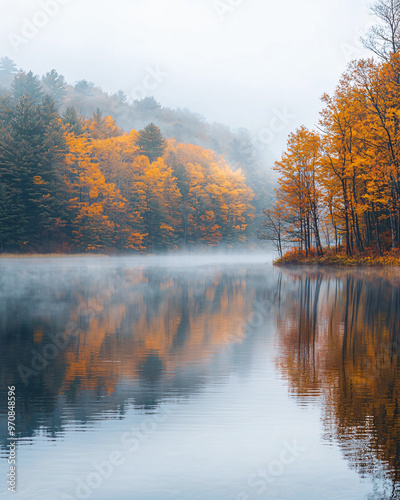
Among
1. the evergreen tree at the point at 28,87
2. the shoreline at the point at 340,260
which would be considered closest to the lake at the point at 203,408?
the shoreline at the point at 340,260

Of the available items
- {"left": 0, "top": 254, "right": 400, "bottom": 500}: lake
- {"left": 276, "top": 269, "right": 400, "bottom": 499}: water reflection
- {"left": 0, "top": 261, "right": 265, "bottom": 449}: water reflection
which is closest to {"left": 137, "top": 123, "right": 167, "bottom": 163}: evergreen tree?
{"left": 0, "top": 261, "right": 265, "bottom": 449}: water reflection

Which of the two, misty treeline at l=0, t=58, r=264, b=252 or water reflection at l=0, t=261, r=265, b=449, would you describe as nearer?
water reflection at l=0, t=261, r=265, b=449

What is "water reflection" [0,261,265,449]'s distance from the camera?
22.4 ft

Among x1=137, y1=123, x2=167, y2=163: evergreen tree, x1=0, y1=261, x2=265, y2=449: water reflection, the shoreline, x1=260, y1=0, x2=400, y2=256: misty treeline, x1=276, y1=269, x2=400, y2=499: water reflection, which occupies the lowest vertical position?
x1=276, y1=269, x2=400, y2=499: water reflection

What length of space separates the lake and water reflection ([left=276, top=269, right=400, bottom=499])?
0.09 feet

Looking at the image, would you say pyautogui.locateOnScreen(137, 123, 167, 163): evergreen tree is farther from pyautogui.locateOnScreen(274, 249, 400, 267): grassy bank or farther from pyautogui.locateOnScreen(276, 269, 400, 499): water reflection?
pyautogui.locateOnScreen(276, 269, 400, 499): water reflection

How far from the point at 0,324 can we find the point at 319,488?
34.8 ft

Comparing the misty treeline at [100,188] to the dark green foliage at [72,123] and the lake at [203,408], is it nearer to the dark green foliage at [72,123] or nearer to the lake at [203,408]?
the dark green foliage at [72,123]

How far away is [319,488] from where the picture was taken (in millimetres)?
4570

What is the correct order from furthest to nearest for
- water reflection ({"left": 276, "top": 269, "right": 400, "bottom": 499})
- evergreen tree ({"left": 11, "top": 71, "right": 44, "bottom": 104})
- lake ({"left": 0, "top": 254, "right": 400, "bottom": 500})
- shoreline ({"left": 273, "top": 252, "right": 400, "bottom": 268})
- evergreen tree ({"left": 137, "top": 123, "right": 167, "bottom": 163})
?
evergreen tree ({"left": 11, "top": 71, "right": 44, "bottom": 104}), evergreen tree ({"left": 137, "top": 123, "right": 167, "bottom": 163}), shoreline ({"left": 273, "top": 252, "right": 400, "bottom": 268}), water reflection ({"left": 276, "top": 269, "right": 400, "bottom": 499}), lake ({"left": 0, "top": 254, "right": 400, "bottom": 500})

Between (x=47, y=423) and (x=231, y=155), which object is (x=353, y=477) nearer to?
(x=47, y=423)

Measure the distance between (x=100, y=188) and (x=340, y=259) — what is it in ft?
140

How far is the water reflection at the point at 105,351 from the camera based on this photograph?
6828 mm

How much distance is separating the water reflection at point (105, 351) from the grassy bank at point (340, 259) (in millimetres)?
21499
